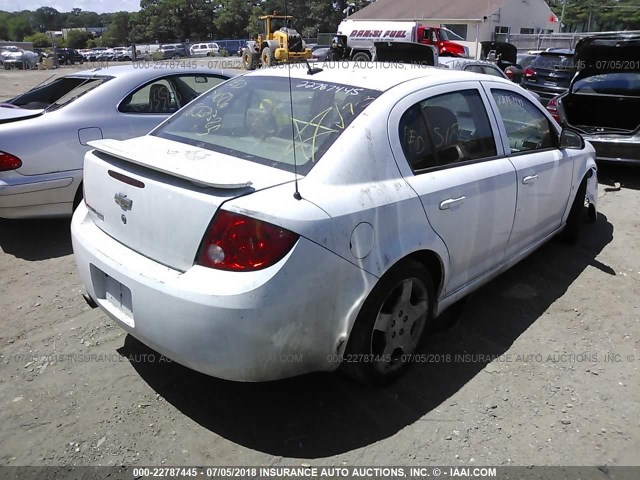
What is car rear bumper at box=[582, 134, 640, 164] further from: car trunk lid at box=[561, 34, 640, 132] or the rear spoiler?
the rear spoiler

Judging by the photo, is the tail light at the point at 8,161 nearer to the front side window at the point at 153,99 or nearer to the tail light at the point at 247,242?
the front side window at the point at 153,99

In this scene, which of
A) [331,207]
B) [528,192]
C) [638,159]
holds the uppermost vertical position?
[331,207]

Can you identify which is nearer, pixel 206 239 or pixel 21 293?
pixel 206 239

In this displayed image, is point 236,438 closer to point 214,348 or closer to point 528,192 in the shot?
point 214,348

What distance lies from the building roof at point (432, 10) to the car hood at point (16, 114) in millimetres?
39706

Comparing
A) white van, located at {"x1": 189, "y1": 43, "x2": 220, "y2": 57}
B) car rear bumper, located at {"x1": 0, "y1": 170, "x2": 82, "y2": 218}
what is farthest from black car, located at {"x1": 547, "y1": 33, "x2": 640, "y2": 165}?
white van, located at {"x1": 189, "y1": 43, "x2": 220, "y2": 57}

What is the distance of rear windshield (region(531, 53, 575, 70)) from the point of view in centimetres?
1146

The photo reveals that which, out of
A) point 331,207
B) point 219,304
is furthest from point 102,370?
point 331,207

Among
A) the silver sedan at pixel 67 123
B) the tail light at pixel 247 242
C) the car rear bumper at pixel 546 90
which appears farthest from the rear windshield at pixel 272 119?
the car rear bumper at pixel 546 90

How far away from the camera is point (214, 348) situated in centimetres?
224

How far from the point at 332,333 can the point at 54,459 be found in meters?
1.39

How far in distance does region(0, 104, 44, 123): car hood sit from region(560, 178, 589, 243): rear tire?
495 centimetres

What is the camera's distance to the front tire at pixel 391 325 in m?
2.57

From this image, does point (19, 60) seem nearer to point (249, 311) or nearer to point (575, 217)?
point (575, 217)
